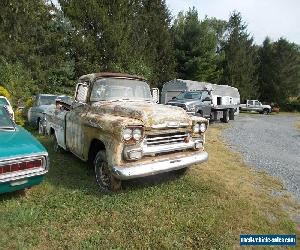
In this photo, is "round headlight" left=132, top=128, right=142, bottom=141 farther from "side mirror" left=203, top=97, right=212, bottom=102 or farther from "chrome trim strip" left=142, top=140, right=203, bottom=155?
"side mirror" left=203, top=97, right=212, bottom=102

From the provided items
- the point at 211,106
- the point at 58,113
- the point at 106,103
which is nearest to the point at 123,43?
the point at 211,106

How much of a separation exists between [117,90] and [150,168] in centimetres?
231

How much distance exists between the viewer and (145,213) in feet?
A: 16.4

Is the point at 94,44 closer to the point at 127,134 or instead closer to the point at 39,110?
the point at 39,110

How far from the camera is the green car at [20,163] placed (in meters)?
4.79

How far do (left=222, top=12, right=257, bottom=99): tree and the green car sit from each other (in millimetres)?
43690

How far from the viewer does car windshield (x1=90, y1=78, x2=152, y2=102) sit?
6.68 m

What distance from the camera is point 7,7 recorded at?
2580 cm

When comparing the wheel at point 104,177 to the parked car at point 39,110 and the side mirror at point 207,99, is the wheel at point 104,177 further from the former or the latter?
the side mirror at point 207,99

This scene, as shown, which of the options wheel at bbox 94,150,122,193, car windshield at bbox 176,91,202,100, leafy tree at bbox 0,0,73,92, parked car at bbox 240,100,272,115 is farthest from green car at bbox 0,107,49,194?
parked car at bbox 240,100,272,115

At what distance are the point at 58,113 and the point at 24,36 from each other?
22.1 m

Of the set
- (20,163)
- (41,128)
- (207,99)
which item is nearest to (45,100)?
(41,128)

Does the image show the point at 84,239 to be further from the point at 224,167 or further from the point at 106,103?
the point at 224,167

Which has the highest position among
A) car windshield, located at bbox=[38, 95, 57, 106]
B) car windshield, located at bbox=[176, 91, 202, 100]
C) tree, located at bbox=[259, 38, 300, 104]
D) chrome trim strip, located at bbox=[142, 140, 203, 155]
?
tree, located at bbox=[259, 38, 300, 104]
